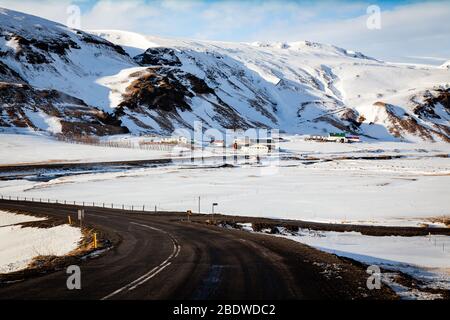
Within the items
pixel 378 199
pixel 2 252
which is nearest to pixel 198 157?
pixel 378 199

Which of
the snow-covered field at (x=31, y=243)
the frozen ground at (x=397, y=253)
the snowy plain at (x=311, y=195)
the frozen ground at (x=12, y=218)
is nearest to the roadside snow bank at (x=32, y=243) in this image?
the snow-covered field at (x=31, y=243)

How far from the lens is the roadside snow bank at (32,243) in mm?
28062

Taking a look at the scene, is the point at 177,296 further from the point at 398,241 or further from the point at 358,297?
the point at 398,241

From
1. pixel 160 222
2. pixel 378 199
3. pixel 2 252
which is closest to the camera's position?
pixel 2 252

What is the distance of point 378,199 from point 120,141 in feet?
369

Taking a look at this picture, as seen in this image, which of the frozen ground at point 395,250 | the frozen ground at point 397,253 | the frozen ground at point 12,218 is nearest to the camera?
the frozen ground at point 397,253

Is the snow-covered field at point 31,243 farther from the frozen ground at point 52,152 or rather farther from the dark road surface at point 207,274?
the frozen ground at point 52,152

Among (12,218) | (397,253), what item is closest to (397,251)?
(397,253)

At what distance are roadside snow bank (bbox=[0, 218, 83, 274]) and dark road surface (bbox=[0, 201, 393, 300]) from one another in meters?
4.25

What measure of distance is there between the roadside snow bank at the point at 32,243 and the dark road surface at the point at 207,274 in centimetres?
425

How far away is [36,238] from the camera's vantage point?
114ft

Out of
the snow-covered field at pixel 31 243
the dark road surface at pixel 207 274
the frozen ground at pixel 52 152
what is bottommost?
the snow-covered field at pixel 31 243

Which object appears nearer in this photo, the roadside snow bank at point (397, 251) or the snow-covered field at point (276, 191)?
the roadside snow bank at point (397, 251)

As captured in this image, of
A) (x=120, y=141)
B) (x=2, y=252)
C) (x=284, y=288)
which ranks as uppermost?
(x=120, y=141)
